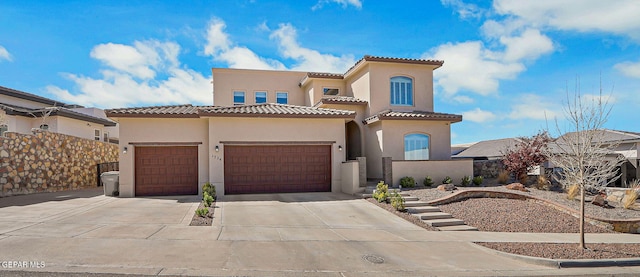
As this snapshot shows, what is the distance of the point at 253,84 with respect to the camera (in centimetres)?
2445

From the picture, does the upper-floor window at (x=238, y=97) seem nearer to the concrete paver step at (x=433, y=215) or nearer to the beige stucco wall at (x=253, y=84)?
the beige stucco wall at (x=253, y=84)

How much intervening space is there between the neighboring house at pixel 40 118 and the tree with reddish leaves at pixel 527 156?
2662 cm

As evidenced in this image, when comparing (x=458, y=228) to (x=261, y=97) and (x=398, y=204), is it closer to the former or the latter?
(x=398, y=204)

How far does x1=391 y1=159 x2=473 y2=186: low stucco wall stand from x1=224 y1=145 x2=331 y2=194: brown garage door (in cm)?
348

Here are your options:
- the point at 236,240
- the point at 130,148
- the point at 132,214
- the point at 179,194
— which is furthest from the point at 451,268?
the point at 130,148

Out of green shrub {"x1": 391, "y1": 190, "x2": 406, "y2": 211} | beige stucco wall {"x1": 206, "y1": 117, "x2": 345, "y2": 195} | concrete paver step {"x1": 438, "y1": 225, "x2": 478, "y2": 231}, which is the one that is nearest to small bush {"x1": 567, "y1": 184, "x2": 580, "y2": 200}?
concrete paver step {"x1": 438, "y1": 225, "x2": 478, "y2": 231}

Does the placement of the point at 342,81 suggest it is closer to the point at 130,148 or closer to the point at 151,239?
the point at 130,148

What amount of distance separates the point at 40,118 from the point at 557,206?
29283 millimetres

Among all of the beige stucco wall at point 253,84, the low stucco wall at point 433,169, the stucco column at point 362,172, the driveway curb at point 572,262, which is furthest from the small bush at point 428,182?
the beige stucco wall at point 253,84

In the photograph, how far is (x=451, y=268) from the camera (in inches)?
298

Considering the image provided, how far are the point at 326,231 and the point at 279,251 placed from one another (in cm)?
237

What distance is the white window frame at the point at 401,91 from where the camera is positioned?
21359 mm

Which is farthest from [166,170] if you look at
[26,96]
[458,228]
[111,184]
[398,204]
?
[26,96]

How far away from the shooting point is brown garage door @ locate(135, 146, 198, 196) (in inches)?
633
